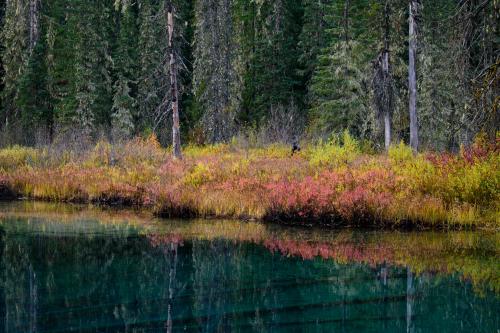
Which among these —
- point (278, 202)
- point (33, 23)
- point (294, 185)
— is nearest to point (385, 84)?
point (294, 185)

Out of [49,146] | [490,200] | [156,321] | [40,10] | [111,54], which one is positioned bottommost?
[156,321]

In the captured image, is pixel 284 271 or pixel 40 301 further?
pixel 284 271

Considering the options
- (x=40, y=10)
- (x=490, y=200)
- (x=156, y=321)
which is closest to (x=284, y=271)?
(x=156, y=321)

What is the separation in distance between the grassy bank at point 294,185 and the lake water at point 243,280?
84 cm

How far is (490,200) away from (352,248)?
415cm

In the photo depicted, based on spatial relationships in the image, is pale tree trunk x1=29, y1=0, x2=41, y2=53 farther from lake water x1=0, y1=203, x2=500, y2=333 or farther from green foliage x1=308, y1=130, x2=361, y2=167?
lake water x1=0, y1=203, x2=500, y2=333

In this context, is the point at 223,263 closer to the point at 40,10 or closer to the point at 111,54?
the point at 111,54

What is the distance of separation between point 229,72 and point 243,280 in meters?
27.2

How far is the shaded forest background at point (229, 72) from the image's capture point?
27.9 meters

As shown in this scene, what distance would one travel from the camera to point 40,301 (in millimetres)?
8047

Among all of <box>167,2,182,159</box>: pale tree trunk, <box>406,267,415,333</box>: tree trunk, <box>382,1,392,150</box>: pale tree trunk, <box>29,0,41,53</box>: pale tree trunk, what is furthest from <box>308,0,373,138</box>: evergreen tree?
<box>29,0,41,53</box>: pale tree trunk

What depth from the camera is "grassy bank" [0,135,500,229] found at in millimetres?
13484

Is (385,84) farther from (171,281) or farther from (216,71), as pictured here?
(171,281)

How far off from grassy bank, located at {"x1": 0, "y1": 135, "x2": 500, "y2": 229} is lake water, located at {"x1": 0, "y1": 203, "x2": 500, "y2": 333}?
836 mm
